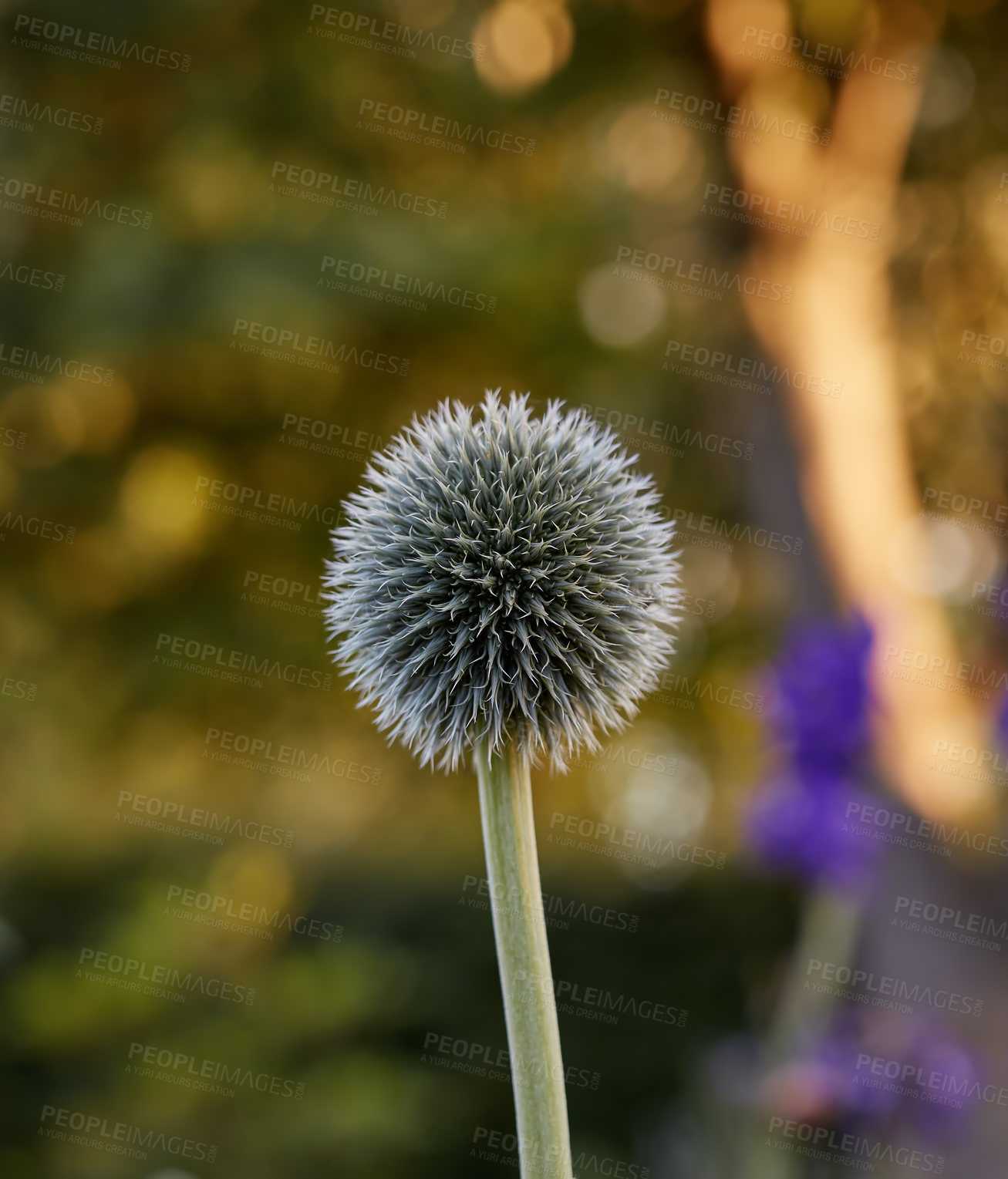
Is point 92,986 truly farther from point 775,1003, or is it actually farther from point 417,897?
point 775,1003

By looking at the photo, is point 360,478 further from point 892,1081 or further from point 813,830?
point 892,1081

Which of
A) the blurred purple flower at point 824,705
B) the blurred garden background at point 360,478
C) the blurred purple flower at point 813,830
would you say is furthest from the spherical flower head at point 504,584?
the blurred garden background at point 360,478

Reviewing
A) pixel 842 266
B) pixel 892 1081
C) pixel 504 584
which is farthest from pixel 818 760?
pixel 842 266

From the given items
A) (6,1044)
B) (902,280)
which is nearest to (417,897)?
(6,1044)

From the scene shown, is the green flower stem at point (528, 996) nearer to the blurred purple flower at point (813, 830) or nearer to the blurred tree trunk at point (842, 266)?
the blurred purple flower at point (813, 830)

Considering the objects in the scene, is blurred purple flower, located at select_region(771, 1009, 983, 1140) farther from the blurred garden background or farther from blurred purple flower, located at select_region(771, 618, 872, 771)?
the blurred garden background

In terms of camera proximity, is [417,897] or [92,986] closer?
[92,986]

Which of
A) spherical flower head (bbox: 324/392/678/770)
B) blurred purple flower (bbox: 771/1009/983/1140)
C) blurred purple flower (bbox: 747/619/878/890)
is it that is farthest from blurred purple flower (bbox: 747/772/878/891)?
spherical flower head (bbox: 324/392/678/770)
